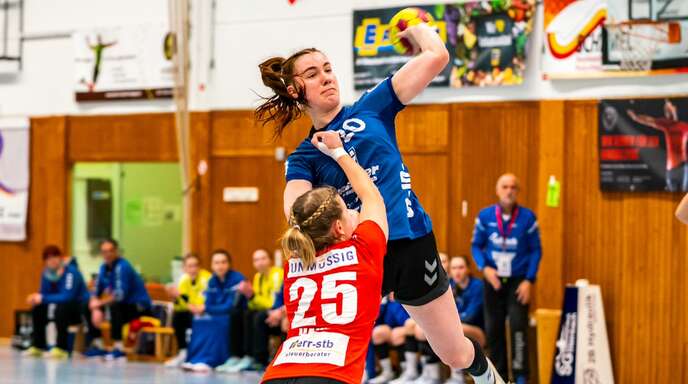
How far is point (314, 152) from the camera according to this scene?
18.7 feet

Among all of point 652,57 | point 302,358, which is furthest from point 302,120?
point 302,358

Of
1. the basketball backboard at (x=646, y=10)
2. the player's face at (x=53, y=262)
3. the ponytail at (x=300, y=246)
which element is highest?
the basketball backboard at (x=646, y=10)

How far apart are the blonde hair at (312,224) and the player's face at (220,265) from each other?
29.4 ft

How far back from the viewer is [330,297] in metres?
4.50

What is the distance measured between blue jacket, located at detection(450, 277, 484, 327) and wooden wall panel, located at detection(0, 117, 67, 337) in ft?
24.9

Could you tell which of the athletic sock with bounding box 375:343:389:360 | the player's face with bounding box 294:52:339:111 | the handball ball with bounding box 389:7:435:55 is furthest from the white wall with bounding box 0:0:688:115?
the player's face with bounding box 294:52:339:111

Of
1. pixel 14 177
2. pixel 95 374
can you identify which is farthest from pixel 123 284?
pixel 14 177

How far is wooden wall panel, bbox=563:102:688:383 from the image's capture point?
1212cm

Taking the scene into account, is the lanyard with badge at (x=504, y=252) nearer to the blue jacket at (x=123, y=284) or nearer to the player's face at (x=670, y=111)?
the player's face at (x=670, y=111)

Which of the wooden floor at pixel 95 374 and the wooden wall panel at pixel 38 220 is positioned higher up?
the wooden wall panel at pixel 38 220

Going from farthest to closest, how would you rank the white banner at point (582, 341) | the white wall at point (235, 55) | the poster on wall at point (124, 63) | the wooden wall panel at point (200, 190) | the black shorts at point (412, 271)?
the poster on wall at point (124, 63)
the wooden wall panel at point (200, 190)
the white wall at point (235, 55)
the white banner at point (582, 341)
the black shorts at point (412, 271)

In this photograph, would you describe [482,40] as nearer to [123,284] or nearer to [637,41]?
[637,41]

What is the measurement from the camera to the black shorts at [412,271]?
5598 millimetres

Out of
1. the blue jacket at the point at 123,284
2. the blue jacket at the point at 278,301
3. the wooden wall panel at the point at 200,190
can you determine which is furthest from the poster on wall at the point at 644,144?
the blue jacket at the point at 123,284
